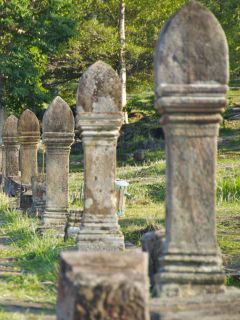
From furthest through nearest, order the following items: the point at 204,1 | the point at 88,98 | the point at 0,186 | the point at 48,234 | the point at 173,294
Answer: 1. the point at 204,1
2. the point at 0,186
3. the point at 48,234
4. the point at 88,98
5. the point at 173,294

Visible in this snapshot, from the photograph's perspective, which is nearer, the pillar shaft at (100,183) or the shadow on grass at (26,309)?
the shadow on grass at (26,309)

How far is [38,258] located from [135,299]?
5.31 m

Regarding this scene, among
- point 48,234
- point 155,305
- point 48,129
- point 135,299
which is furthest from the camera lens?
point 48,129

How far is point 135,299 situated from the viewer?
14.2ft

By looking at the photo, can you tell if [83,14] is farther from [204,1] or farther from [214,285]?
[214,285]

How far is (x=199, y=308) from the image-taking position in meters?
5.41

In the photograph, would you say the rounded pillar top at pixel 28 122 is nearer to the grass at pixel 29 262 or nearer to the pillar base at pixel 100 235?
the grass at pixel 29 262

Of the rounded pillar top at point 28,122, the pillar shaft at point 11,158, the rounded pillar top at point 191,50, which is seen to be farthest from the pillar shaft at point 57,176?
the pillar shaft at point 11,158

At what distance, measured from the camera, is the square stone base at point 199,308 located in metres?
5.19

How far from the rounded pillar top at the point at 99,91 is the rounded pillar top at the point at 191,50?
3088mm

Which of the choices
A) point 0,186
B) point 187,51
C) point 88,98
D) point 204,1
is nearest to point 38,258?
point 88,98

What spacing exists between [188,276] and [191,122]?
43.6 inches

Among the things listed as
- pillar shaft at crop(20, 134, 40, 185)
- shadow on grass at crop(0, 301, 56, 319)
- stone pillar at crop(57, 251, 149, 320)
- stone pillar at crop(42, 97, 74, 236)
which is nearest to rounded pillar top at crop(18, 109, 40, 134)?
pillar shaft at crop(20, 134, 40, 185)

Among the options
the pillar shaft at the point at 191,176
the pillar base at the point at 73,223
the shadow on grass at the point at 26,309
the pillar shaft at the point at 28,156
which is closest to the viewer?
the pillar shaft at the point at 191,176
